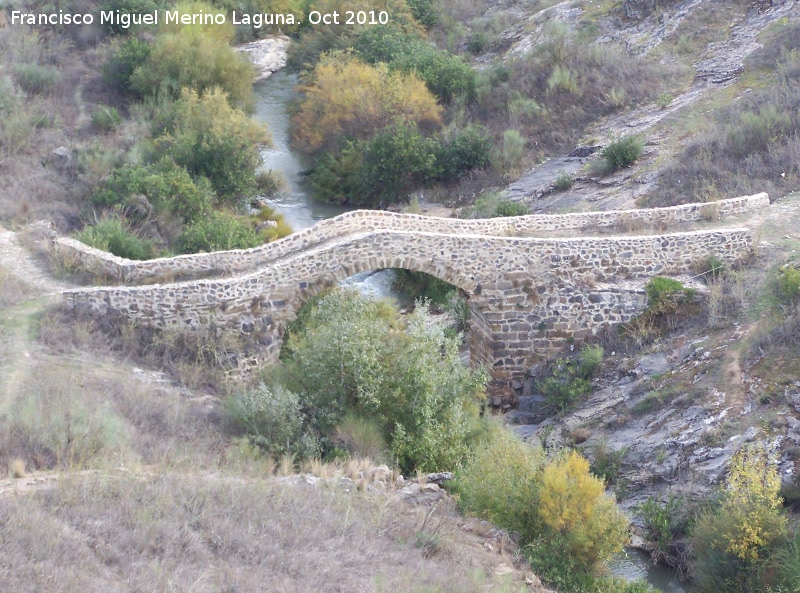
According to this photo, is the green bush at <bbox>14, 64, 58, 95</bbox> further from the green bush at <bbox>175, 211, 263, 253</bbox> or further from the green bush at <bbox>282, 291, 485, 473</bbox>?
the green bush at <bbox>282, 291, 485, 473</bbox>

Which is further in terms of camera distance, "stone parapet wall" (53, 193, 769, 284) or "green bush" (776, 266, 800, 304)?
"stone parapet wall" (53, 193, 769, 284)

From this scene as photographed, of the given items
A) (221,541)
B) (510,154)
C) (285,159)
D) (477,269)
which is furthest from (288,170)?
(221,541)

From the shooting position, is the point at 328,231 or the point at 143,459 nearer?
the point at 143,459

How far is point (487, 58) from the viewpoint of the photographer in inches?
1464

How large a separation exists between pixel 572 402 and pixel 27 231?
1134cm

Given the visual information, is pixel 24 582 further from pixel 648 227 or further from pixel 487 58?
pixel 487 58

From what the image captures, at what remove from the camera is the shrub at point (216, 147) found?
1063 inches

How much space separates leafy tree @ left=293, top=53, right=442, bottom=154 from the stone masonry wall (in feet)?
44.1

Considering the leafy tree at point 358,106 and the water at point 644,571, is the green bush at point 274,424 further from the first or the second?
the leafy tree at point 358,106

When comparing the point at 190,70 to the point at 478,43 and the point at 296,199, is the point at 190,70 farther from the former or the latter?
the point at 478,43

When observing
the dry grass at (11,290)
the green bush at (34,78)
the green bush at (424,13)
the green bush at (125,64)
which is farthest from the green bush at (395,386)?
the green bush at (424,13)

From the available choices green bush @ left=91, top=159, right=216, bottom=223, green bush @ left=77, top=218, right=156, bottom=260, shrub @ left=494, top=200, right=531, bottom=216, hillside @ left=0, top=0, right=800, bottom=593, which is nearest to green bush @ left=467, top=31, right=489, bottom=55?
hillside @ left=0, top=0, right=800, bottom=593

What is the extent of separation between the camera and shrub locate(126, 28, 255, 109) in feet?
105

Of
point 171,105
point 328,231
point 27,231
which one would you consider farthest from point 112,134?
point 328,231
